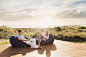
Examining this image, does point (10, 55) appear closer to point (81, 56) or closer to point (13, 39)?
point (13, 39)

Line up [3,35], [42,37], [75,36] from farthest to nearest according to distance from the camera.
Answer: [3,35], [75,36], [42,37]

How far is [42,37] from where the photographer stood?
783 cm

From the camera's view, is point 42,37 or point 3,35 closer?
point 42,37

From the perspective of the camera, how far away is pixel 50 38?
802 centimetres

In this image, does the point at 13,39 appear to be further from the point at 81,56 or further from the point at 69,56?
the point at 81,56

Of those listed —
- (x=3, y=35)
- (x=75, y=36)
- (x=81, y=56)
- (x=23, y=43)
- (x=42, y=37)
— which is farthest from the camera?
(x=3, y=35)

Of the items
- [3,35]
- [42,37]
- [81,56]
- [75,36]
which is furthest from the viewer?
[3,35]

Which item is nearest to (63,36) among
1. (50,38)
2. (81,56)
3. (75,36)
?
(75,36)

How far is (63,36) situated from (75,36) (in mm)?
1416

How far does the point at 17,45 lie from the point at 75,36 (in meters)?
7.14

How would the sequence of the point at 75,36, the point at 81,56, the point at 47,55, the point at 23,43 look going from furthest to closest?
the point at 75,36, the point at 23,43, the point at 47,55, the point at 81,56

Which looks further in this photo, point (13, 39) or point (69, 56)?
point (13, 39)

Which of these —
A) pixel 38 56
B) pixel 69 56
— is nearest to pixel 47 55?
pixel 38 56

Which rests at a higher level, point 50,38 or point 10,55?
point 50,38
